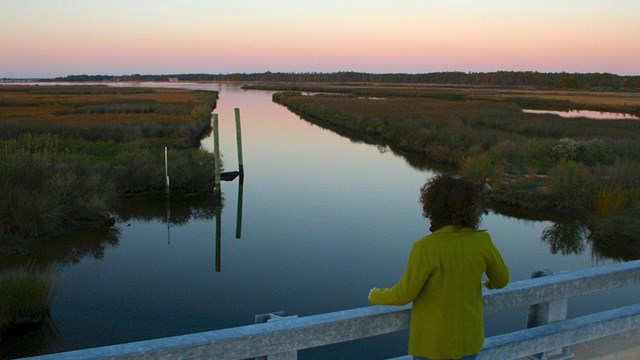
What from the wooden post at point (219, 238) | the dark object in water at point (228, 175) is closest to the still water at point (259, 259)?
the wooden post at point (219, 238)

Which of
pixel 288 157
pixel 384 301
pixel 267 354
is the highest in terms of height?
pixel 384 301

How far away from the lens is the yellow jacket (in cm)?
270

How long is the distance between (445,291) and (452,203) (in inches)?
15.1

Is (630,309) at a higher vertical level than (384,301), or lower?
lower

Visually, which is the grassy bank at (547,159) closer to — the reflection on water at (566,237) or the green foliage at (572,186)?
the green foliage at (572,186)

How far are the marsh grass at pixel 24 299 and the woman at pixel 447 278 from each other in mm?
6725

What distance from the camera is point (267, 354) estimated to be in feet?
8.63

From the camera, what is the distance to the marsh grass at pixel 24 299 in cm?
805

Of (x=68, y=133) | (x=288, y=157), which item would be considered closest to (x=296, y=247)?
(x=288, y=157)

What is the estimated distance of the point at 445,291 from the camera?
8.96ft

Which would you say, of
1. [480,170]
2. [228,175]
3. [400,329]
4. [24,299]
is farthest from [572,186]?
[400,329]

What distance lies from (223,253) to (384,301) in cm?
1014

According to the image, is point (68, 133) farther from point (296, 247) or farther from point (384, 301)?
point (384, 301)

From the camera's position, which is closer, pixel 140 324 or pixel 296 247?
pixel 140 324
